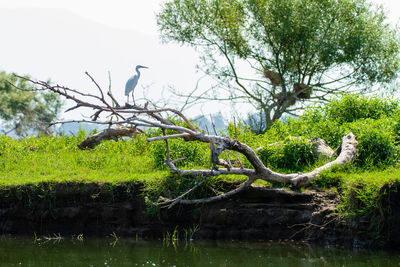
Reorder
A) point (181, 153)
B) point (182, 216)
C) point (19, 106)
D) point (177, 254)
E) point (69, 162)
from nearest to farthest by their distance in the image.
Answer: point (177, 254) < point (182, 216) < point (181, 153) < point (69, 162) < point (19, 106)

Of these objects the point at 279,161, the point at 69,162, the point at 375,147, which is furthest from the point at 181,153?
the point at 375,147

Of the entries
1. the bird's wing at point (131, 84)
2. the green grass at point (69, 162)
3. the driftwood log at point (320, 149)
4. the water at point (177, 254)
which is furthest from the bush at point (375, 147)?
the bird's wing at point (131, 84)

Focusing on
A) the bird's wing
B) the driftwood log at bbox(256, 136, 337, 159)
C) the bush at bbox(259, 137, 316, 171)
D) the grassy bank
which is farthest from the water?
the bird's wing

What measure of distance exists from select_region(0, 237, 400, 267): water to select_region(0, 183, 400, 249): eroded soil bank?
0.35 m

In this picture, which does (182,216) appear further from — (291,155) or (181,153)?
(291,155)

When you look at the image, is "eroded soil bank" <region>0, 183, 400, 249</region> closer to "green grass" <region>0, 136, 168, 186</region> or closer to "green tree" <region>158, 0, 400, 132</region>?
"green grass" <region>0, 136, 168, 186</region>

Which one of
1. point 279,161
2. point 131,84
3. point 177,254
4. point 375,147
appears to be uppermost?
point 131,84

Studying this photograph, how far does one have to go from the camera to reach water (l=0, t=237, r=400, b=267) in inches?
243

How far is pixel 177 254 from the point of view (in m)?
6.71

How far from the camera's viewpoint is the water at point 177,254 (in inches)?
243

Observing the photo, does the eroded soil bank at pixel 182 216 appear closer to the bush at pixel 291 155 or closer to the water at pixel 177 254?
the water at pixel 177 254

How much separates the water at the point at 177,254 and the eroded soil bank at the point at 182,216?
350 mm

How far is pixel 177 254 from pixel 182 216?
1.38 meters

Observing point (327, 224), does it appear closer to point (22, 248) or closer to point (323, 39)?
point (22, 248)
